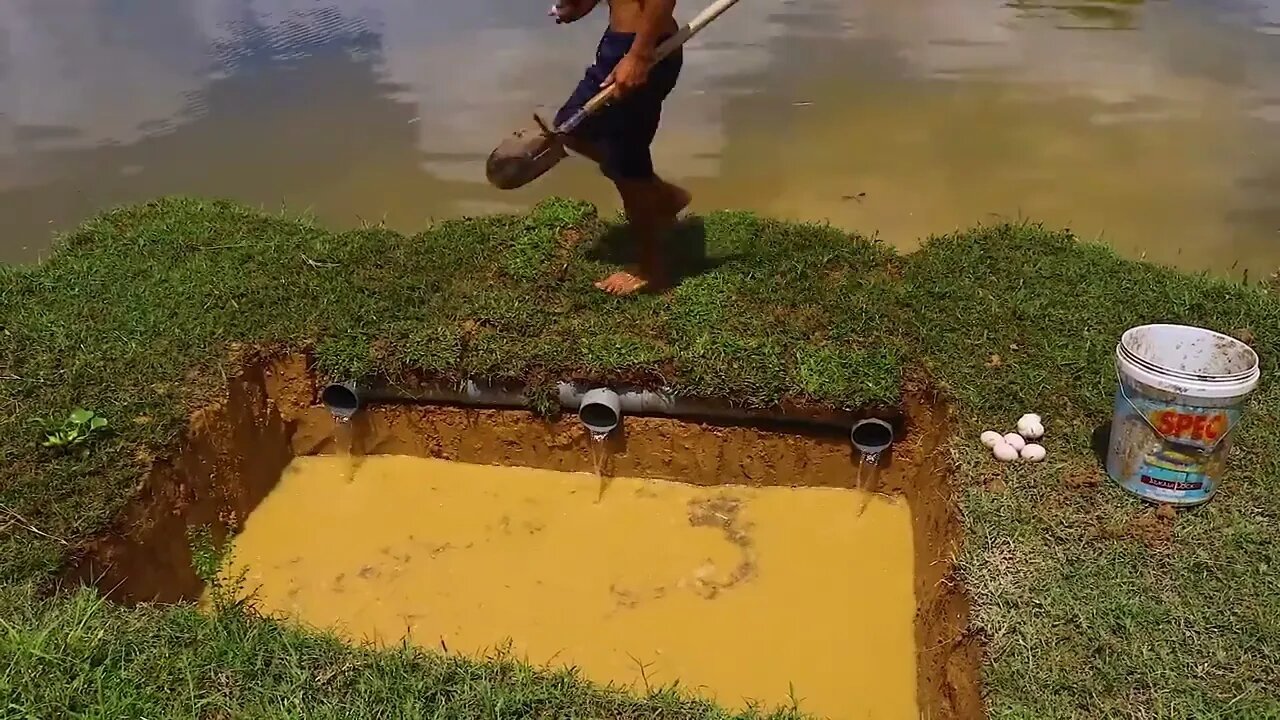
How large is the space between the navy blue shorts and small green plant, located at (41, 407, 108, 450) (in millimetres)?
2244

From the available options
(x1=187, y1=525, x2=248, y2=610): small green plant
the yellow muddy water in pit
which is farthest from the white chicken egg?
(x1=187, y1=525, x2=248, y2=610): small green plant

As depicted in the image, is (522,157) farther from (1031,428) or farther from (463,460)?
(1031,428)

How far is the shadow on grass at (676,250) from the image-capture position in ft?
16.7

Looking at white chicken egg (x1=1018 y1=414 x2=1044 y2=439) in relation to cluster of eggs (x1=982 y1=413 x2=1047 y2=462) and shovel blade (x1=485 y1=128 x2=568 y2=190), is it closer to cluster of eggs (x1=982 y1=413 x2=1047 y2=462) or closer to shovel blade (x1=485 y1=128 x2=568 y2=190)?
cluster of eggs (x1=982 y1=413 x2=1047 y2=462)

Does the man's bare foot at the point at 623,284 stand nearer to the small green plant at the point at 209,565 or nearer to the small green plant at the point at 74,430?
the small green plant at the point at 209,565

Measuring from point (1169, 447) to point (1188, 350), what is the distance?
1.41 ft

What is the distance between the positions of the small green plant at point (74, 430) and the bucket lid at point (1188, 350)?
151 inches

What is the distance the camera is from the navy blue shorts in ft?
13.5

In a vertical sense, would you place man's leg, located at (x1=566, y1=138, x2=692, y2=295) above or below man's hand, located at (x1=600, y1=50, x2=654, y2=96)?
below

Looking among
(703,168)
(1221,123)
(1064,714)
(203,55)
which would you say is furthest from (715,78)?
(1064,714)

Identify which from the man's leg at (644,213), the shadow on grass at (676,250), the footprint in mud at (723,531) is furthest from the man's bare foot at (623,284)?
the footprint in mud at (723,531)

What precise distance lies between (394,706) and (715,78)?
259 inches

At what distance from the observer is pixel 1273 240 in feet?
19.7

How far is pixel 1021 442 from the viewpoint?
371cm
